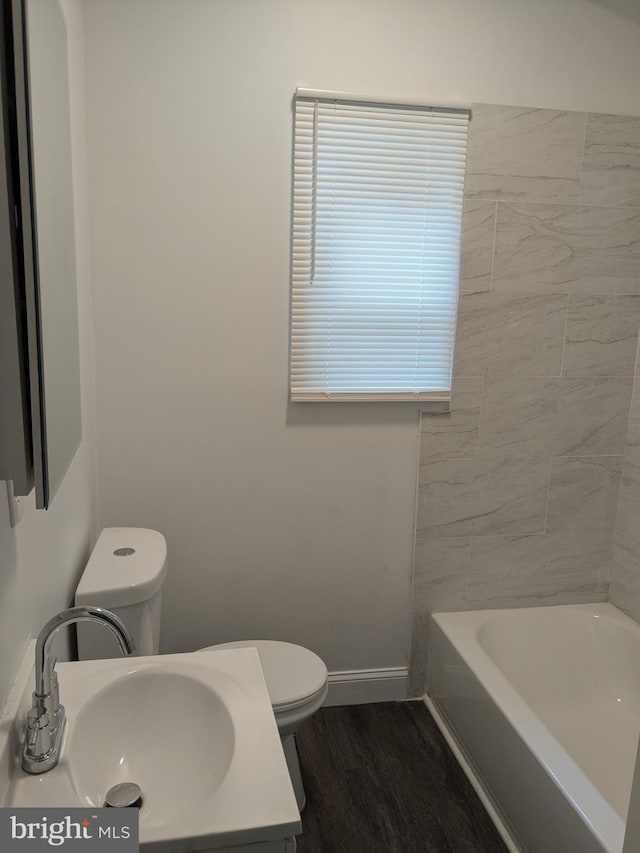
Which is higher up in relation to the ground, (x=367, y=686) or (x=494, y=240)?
(x=494, y=240)

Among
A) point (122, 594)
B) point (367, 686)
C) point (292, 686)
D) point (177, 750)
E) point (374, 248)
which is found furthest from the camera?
point (367, 686)

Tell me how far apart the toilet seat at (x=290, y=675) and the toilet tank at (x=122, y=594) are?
200 mm

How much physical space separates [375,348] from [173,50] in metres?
1.15

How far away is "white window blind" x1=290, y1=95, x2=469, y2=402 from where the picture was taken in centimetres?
218

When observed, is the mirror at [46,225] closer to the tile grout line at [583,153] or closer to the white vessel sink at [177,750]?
the white vessel sink at [177,750]

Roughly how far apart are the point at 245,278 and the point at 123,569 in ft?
3.36

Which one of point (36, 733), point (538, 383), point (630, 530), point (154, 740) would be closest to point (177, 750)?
point (154, 740)

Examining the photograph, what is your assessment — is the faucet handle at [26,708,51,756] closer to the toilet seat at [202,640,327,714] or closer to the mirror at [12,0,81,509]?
the mirror at [12,0,81,509]

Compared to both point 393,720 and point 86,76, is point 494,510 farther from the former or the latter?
point 86,76

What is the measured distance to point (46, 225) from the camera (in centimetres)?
98

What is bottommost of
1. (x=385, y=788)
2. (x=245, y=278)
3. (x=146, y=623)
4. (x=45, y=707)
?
(x=385, y=788)

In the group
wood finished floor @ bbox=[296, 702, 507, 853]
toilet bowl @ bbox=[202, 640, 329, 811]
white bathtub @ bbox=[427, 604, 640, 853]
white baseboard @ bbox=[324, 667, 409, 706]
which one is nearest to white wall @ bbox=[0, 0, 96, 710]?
toilet bowl @ bbox=[202, 640, 329, 811]

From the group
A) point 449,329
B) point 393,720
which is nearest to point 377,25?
point 449,329

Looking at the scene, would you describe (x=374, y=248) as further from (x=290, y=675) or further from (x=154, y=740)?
(x=154, y=740)
